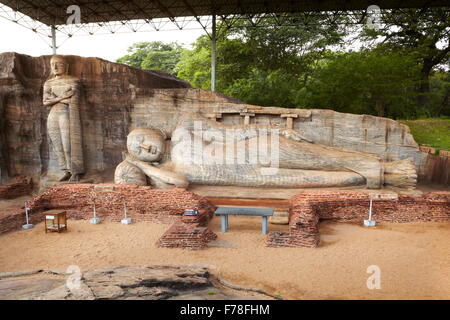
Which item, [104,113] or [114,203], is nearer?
[114,203]

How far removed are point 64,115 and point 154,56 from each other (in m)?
22.3

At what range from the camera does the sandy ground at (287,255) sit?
167 inches

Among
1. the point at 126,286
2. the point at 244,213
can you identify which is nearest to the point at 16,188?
the point at 244,213

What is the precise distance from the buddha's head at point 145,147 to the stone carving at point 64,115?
6.12 ft

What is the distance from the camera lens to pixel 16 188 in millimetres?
9336

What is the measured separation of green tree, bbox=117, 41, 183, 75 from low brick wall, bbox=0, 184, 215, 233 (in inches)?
853

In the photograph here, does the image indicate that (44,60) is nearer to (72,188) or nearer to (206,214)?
(72,188)

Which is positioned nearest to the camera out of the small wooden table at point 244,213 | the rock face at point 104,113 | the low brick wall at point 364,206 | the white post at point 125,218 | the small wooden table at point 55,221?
the small wooden table at point 244,213

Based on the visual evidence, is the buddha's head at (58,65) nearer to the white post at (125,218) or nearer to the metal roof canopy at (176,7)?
the white post at (125,218)

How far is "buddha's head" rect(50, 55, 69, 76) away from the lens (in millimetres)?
8891

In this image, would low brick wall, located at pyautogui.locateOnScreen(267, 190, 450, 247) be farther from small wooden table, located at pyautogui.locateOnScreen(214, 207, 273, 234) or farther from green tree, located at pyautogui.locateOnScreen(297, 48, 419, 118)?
green tree, located at pyautogui.locateOnScreen(297, 48, 419, 118)

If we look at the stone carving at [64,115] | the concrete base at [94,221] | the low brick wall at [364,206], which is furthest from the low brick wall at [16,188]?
the low brick wall at [364,206]

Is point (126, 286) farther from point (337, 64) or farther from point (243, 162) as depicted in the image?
point (337, 64)

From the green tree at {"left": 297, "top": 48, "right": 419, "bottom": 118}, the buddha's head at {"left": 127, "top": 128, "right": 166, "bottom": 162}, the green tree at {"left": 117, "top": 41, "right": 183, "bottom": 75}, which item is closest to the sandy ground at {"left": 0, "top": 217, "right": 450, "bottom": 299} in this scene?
the buddha's head at {"left": 127, "top": 128, "right": 166, "bottom": 162}
